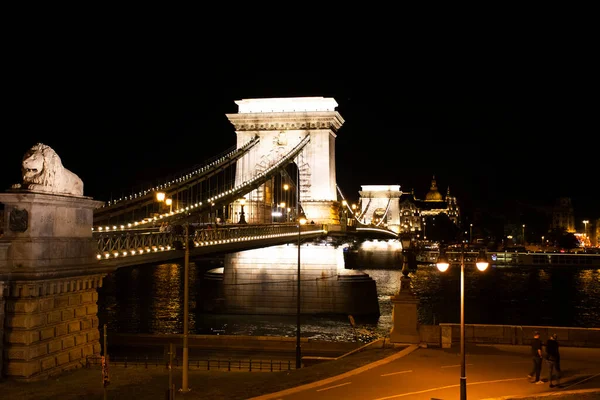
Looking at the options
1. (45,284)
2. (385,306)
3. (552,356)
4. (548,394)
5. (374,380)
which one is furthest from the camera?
(385,306)

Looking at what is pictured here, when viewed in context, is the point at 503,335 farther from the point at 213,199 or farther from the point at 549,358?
the point at 213,199

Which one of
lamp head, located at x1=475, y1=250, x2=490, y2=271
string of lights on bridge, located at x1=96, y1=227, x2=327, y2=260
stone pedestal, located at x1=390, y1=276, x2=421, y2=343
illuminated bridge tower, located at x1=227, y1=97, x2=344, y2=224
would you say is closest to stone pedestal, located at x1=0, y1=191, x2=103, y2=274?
string of lights on bridge, located at x1=96, y1=227, x2=327, y2=260

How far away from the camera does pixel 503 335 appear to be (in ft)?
71.2

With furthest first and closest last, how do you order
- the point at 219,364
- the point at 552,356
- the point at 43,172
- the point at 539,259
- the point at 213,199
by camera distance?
the point at 539,259
the point at 213,199
the point at 219,364
the point at 43,172
the point at 552,356

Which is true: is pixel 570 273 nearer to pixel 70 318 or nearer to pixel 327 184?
pixel 327 184

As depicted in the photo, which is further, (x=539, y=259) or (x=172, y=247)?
(x=539, y=259)

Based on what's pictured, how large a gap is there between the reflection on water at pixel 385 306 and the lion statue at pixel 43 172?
52.7ft

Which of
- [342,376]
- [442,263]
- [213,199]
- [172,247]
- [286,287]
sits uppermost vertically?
[213,199]

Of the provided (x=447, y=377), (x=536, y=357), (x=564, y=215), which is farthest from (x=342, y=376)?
(x=564, y=215)

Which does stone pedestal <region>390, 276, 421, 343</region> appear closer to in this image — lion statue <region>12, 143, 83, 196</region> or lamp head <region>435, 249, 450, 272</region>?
lamp head <region>435, 249, 450, 272</region>

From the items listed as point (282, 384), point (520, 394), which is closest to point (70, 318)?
point (282, 384)

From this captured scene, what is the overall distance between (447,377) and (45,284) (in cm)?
1036

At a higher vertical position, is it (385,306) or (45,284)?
(45,284)

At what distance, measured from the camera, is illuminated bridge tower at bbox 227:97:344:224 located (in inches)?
2709
